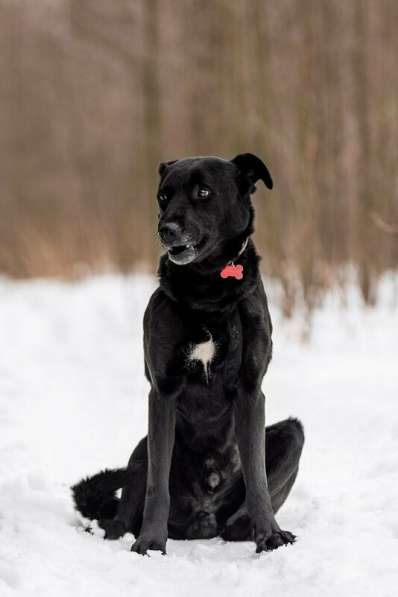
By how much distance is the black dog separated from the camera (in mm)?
3090

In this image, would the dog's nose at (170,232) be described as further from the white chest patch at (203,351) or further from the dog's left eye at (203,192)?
the white chest patch at (203,351)

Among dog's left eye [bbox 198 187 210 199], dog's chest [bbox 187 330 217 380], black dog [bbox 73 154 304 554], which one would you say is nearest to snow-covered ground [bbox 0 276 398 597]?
black dog [bbox 73 154 304 554]

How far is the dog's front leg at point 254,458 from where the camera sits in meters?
3.15

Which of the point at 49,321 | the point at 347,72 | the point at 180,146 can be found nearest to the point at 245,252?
the point at 347,72

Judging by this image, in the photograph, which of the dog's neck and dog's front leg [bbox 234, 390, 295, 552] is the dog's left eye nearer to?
the dog's neck

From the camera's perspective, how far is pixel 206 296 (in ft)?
10.4

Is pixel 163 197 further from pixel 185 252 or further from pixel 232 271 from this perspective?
pixel 232 271

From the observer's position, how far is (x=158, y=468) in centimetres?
314

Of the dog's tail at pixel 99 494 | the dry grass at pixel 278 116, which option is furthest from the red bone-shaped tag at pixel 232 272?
the dry grass at pixel 278 116

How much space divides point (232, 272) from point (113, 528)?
1.12 meters

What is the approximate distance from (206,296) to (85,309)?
904 centimetres

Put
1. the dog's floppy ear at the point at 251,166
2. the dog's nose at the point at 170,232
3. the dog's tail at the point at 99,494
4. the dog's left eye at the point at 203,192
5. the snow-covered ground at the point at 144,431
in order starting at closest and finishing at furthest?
the snow-covered ground at the point at 144,431, the dog's nose at the point at 170,232, the dog's left eye at the point at 203,192, the dog's floppy ear at the point at 251,166, the dog's tail at the point at 99,494

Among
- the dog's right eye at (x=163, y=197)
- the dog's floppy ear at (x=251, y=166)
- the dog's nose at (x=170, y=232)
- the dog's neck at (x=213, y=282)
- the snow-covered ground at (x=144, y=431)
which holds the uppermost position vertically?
the dog's floppy ear at (x=251, y=166)

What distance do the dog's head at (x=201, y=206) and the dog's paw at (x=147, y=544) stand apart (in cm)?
101
